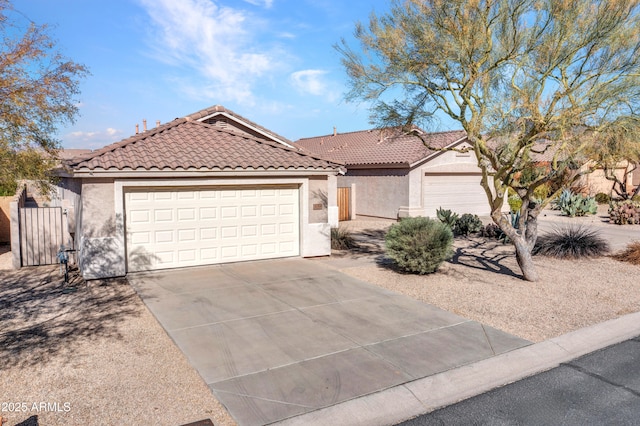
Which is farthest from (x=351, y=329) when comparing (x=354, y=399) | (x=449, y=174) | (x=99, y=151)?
(x=449, y=174)

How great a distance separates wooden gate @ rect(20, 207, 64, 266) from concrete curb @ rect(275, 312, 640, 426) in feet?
34.4

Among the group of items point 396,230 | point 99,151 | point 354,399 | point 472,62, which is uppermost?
point 472,62

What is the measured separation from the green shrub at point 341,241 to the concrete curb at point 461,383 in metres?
8.76

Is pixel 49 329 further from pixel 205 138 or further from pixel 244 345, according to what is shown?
pixel 205 138

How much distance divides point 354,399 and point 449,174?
21.1 m

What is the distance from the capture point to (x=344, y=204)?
2467cm

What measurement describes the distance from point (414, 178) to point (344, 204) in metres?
3.75

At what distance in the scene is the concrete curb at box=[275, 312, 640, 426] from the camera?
522 cm

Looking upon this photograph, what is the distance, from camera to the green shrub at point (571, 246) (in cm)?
1409

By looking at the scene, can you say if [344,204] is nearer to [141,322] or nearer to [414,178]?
[414,178]

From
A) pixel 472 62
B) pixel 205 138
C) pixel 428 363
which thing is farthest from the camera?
pixel 205 138

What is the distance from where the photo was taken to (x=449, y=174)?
25.2 m

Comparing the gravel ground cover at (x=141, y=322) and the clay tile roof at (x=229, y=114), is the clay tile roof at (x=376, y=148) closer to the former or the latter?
the clay tile roof at (x=229, y=114)

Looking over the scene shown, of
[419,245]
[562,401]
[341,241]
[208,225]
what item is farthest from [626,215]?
[562,401]
